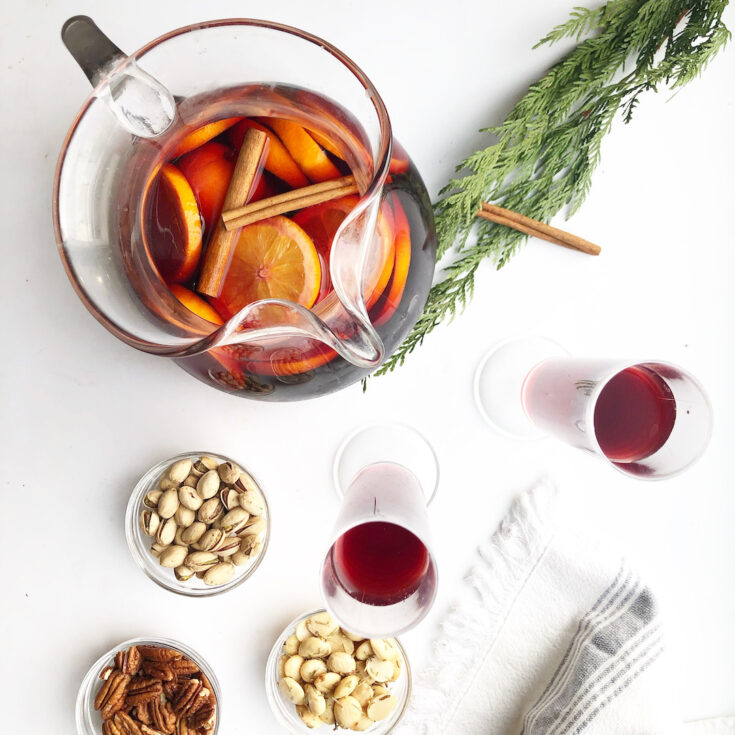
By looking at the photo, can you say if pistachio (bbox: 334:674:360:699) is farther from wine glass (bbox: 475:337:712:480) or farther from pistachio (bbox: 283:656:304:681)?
wine glass (bbox: 475:337:712:480)

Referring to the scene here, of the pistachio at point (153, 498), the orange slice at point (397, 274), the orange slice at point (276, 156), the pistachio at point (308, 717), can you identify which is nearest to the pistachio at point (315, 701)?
the pistachio at point (308, 717)

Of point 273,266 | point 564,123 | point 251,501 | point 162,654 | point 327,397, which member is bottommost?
point 162,654

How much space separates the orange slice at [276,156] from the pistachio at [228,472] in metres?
0.39

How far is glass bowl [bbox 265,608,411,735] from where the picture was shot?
3.09 feet

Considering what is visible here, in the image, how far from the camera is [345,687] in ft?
3.06

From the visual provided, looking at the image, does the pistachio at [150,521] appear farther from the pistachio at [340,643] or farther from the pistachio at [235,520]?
the pistachio at [340,643]

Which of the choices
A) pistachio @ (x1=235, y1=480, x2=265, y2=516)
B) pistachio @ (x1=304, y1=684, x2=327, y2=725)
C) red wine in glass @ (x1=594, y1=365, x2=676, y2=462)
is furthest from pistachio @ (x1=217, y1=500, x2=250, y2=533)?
red wine in glass @ (x1=594, y1=365, x2=676, y2=462)

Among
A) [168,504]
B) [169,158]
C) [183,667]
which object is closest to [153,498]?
[168,504]

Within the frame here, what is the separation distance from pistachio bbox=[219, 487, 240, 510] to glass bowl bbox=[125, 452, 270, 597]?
0.11ft

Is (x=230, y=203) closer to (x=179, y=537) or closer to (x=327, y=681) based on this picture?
(x=179, y=537)

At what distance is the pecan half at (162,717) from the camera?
93cm

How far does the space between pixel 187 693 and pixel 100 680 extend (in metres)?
0.13

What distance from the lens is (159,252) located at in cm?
70

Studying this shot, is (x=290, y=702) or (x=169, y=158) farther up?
(x=169, y=158)
